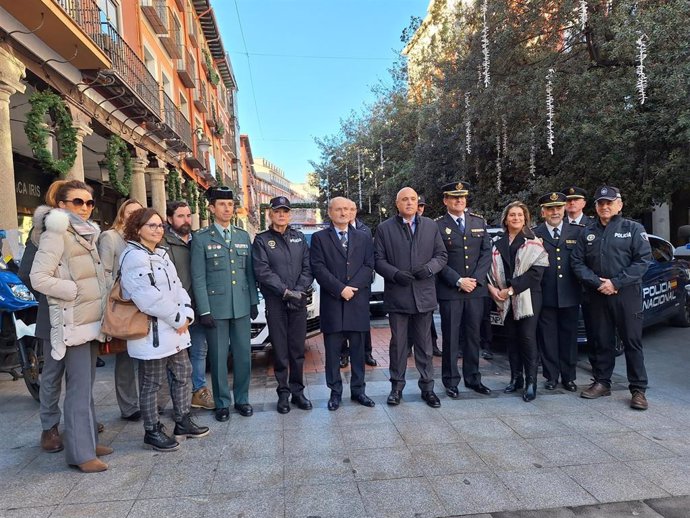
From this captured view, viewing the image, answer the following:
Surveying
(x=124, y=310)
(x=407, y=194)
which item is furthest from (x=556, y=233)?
(x=124, y=310)

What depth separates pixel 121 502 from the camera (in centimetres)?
283

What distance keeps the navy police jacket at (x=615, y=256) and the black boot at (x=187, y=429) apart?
3.64 metres

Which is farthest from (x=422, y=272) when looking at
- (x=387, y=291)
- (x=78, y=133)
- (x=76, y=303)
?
(x=78, y=133)

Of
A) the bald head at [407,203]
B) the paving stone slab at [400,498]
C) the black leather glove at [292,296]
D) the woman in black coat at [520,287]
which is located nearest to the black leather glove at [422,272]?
the bald head at [407,203]

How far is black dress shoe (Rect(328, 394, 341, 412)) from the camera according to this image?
14.1 feet

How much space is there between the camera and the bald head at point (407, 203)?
4438 mm

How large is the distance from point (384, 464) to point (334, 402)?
1.18m

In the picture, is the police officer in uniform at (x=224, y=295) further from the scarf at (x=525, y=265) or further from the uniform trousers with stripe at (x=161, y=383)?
the scarf at (x=525, y=265)

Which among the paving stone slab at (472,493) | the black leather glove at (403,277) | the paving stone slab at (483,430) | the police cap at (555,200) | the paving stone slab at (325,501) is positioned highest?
the police cap at (555,200)

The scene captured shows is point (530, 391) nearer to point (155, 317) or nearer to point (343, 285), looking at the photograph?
point (343, 285)

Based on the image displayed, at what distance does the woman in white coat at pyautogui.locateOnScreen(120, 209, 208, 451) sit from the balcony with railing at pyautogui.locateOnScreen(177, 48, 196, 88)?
59.8 ft

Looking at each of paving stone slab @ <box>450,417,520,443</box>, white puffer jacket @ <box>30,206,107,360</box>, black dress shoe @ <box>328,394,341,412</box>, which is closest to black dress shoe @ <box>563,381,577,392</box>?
paving stone slab @ <box>450,417,520,443</box>

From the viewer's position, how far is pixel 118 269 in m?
3.45

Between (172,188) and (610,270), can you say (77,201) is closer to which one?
(610,270)
